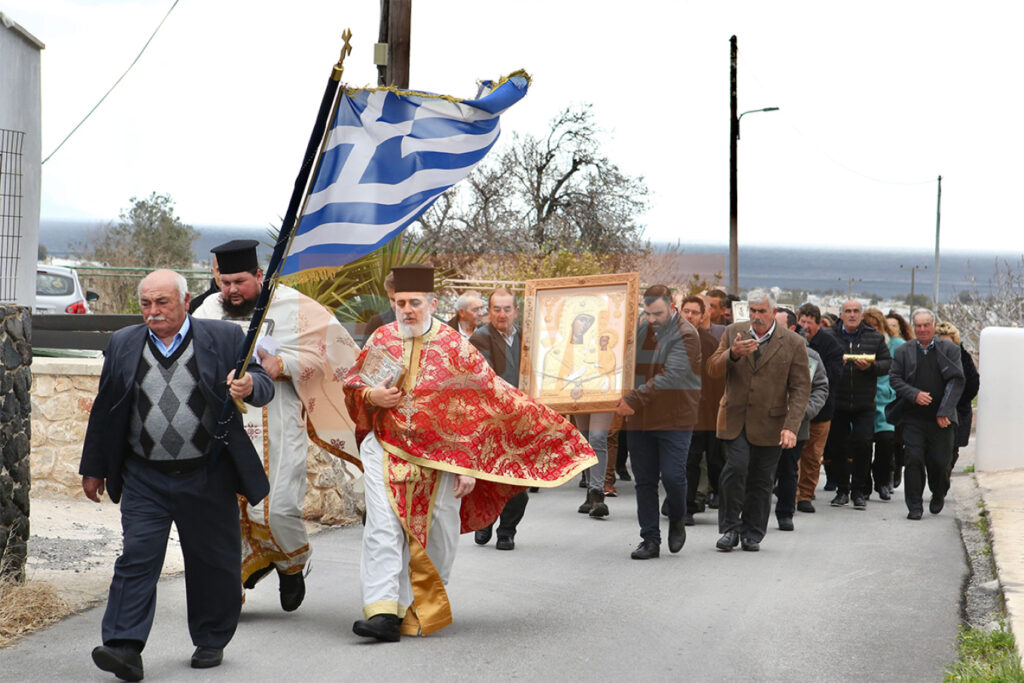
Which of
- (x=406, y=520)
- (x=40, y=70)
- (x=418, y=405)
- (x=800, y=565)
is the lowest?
(x=800, y=565)

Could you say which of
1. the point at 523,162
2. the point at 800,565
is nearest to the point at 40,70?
the point at 800,565

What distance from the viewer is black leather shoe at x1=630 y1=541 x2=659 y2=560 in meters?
9.59

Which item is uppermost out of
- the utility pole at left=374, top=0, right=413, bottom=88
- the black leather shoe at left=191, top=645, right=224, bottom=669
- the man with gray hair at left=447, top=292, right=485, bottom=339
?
the utility pole at left=374, top=0, right=413, bottom=88

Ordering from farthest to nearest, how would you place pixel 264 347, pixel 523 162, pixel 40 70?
pixel 523 162, pixel 40 70, pixel 264 347

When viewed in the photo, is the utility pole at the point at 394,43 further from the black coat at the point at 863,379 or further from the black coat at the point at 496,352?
the black coat at the point at 863,379

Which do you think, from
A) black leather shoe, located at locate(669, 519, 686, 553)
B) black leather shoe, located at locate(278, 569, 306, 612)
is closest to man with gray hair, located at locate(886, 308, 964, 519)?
black leather shoe, located at locate(669, 519, 686, 553)

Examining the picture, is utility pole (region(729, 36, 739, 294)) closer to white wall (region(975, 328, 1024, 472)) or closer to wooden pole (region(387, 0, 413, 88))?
white wall (region(975, 328, 1024, 472))

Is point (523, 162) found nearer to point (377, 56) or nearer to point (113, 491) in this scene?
point (377, 56)

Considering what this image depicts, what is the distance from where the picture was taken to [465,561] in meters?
9.38

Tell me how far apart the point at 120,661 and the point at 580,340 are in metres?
6.42

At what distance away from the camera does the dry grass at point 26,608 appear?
21.9 ft

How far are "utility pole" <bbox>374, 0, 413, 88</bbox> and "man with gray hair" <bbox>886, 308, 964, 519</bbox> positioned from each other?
5.49m

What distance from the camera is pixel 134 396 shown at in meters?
5.99

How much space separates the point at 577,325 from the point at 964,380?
386 cm
